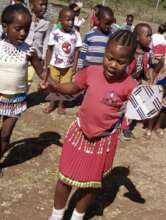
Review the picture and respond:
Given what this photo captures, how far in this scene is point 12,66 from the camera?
4023mm

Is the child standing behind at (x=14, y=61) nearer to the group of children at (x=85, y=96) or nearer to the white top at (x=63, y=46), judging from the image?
the group of children at (x=85, y=96)

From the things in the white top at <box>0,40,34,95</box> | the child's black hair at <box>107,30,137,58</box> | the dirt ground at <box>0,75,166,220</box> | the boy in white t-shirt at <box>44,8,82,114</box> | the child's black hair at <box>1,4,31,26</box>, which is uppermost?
the child's black hair at <box>107,30,137,58</box>

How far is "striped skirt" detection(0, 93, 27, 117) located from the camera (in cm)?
412

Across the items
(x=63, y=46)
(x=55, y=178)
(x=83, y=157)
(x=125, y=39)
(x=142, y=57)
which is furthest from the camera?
(x=63, y=46)

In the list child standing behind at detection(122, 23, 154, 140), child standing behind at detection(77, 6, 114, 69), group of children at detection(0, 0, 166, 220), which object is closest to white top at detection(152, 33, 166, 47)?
child standing behind at detection(122, 23, 154, 140)

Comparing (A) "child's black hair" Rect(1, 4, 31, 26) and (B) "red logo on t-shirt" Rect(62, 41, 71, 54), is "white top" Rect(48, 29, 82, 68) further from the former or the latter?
(A) "child's black hair" Rect(1, 4, 31, 26)

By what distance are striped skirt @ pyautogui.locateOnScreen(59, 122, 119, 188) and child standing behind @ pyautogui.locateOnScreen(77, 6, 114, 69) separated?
3.07 metres

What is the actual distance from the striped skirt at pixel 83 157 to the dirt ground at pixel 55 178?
28.7 inches

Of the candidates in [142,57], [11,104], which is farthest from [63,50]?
[11,104]

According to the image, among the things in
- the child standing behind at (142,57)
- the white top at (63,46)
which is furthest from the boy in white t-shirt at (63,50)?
the child standing behind at (142,57)

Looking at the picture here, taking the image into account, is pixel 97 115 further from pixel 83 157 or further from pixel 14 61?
pixel 14 61

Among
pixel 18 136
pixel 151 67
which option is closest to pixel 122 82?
pixel 18 136

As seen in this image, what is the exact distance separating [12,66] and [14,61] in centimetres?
5

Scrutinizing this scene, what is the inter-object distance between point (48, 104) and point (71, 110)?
354 millimetres
